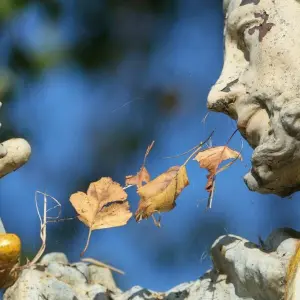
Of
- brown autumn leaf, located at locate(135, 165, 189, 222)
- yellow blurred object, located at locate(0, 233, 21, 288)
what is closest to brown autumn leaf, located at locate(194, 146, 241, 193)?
brown autumn leaf, located at locate(135, 165, 189, 222)

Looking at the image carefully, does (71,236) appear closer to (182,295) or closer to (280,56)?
(182,295)

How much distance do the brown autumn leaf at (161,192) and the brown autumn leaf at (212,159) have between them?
32mm

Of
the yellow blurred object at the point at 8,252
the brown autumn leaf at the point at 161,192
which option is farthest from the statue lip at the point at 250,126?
the yellow blurred object at the point at 8,252

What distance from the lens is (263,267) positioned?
1366 mm

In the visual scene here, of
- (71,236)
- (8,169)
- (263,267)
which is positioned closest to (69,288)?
(8,169)

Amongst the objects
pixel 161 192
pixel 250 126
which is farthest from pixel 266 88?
pixel 161 192

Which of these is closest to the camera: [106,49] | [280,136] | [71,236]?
[280,136]

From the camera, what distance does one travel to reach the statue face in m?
1.37

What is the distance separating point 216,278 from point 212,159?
0.61ft

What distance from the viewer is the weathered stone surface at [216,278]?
1.37 metres

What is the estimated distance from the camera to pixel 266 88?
4.60 ft

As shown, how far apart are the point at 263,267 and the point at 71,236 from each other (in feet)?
4.64

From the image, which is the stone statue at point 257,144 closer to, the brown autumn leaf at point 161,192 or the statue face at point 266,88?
the statue face at point 266,88

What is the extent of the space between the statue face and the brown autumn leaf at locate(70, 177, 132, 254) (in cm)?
20
